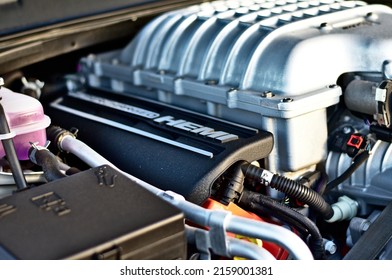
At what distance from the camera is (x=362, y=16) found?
1780 mm

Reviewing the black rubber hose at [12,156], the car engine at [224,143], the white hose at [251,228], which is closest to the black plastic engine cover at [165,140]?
the car engine at [224,143]

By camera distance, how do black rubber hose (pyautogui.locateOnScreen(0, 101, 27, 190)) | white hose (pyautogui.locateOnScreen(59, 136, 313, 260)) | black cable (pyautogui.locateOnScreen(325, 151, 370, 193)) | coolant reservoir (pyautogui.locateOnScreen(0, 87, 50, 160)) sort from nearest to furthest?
white hose (pyautogui.locateOnScreen(59, 136, 313, 260)) < black rubber hose (pyautogui.locateOnScreen(0, 101, 27, 190)) < coolant reservoir (pyautogui.locateOnScreen(0, 87, 50, 160)) < black cable (pyautogui.locateOnScreen(325, 151, 370, 193))

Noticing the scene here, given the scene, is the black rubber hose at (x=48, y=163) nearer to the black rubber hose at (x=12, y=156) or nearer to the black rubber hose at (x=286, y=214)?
the black rubber hose at (x=12, y=156)

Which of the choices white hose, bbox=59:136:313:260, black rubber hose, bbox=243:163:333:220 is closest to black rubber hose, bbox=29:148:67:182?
white hose, bbox=59:136:313:260

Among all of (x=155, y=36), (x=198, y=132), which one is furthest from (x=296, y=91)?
(x=155, y=36)

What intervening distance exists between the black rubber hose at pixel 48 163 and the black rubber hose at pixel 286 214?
15.5 inches

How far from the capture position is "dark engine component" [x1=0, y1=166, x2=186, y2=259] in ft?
3.37

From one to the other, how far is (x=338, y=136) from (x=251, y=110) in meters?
0.23

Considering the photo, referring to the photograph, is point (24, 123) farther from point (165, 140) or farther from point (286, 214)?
point (286, 214)

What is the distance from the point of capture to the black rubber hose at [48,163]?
1.35 m

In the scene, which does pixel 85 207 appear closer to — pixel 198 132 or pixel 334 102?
pixel 198 132

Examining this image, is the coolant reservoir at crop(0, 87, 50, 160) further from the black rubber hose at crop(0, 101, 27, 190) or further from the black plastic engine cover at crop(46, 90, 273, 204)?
the black plastic engine cover at crop(46, 90, 273, 204)

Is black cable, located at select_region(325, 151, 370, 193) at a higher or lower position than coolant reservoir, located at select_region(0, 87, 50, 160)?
lower

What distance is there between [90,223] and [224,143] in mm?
A: 461
